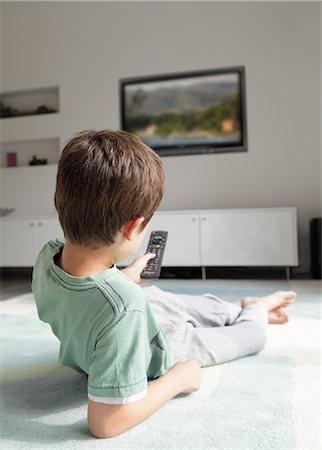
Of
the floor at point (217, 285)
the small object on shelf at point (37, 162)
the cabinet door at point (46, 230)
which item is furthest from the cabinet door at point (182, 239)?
the small object on shelf at point (37, 162)

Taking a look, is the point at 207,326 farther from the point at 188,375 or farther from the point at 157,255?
the point at 188,375

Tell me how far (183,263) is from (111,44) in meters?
1.99

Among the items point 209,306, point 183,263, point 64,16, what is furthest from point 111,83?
point 209,306

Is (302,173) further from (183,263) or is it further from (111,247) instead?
(111,247)

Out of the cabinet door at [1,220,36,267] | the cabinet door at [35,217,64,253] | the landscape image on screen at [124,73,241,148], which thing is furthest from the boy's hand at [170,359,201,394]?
the landscape image on screen at [124,73,241,148]

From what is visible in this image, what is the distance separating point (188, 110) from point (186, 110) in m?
0.02

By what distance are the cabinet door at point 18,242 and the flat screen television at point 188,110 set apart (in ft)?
3.82

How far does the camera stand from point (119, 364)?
28.7 inches

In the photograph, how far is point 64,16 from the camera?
12.6ft

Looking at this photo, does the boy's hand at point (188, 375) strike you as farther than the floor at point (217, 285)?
No

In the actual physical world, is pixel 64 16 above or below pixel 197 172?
above

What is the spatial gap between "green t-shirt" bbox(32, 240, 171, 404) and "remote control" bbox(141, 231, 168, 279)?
0.88 feet

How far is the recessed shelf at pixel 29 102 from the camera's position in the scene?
3951 mm

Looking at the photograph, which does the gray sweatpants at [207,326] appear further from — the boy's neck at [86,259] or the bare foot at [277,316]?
the boy's neck at [86,259]
